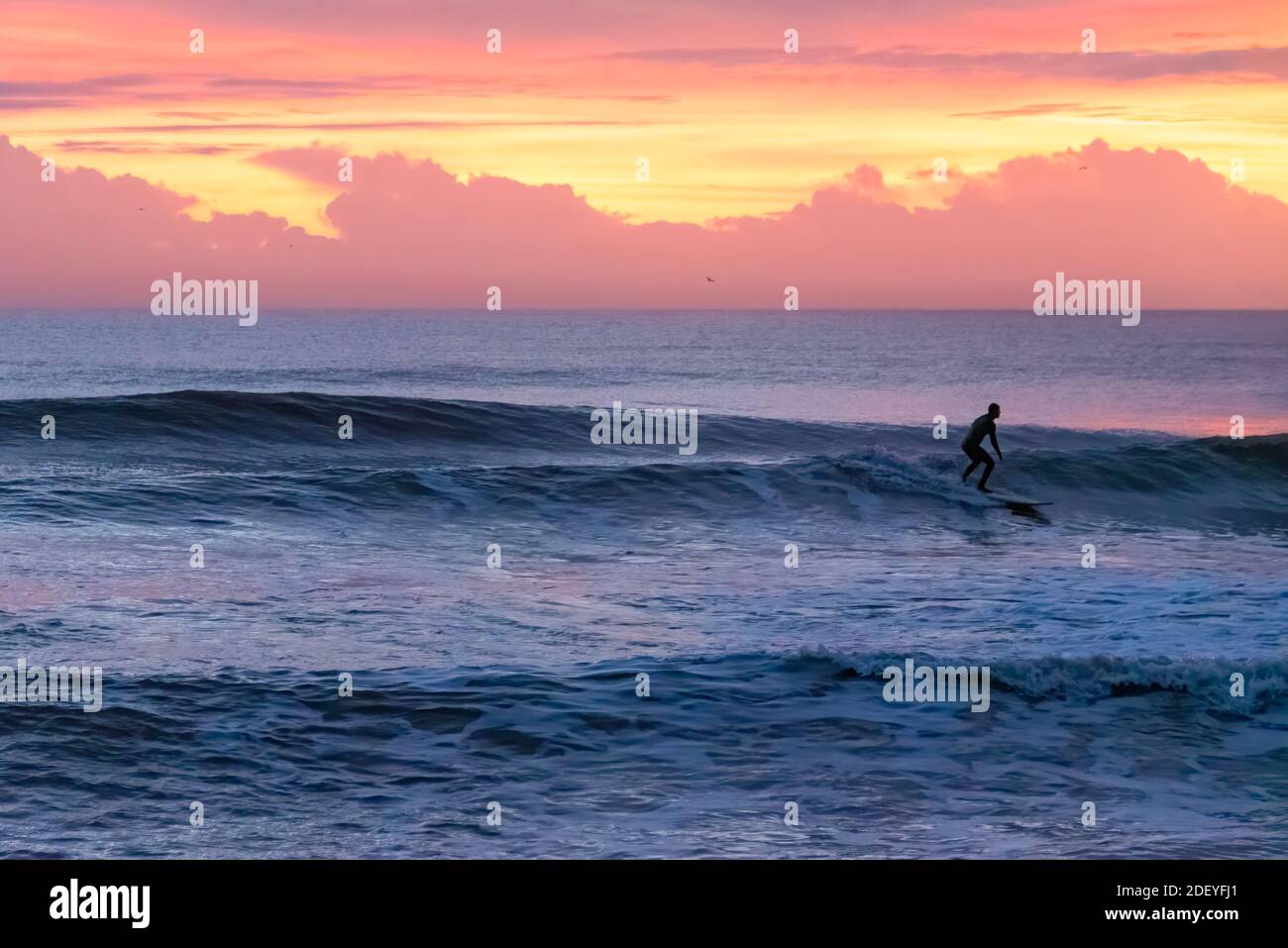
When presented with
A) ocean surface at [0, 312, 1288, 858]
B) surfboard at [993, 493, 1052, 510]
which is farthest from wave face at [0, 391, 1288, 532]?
surfboard at [993, 493, 1052, 510]

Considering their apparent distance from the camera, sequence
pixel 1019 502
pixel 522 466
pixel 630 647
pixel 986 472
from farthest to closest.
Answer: pixel 522 466 → pixel 986 472 → pixel 1019 502 → pixel 630 647

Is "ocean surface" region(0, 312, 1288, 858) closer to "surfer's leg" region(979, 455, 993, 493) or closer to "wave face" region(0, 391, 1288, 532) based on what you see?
"wave face" region(0, 391, 1288, 532)

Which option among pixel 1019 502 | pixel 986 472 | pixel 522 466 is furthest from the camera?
pixel 522 466

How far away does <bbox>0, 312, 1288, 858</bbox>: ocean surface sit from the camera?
7.80 metres

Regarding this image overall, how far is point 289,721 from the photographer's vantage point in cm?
945

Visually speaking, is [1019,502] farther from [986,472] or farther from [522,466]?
[522,466]

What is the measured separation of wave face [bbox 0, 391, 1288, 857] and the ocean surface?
0.04 m

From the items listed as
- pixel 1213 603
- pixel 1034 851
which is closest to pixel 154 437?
pixel 1213 603

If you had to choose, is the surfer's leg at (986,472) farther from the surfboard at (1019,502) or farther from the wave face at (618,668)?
the wave face at (618,668)

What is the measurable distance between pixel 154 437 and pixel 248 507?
1120 cm

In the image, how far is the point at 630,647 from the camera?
1192 cm

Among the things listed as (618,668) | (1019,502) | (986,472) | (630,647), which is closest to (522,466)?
(986,472)

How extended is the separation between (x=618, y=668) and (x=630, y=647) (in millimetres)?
828

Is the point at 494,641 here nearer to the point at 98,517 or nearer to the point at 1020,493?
the point at 98,517
